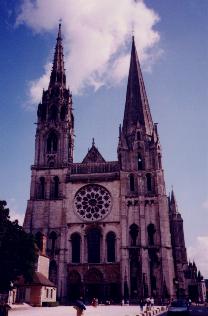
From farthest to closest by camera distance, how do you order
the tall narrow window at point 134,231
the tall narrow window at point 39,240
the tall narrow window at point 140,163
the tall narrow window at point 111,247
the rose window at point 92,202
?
the tall narrow window at point 140,163 < the rose window at point 92,202 < the tall narrow window at point 134,231 < the tall narrow window at point 111,247 < the tall narrow window at point 39,240

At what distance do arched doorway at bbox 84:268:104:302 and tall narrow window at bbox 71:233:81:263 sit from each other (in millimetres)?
2496

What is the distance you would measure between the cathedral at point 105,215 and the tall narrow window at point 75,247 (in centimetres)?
13

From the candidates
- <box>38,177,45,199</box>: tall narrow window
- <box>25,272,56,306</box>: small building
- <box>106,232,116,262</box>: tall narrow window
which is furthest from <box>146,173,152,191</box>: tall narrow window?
<box>25,272,56,306</box>: small building

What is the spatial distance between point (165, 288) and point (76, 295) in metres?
11.3

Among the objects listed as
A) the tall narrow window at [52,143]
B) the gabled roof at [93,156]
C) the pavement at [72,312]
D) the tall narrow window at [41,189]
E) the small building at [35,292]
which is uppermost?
the tall narrow window at [52,143]

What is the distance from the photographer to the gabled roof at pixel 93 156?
173 feet

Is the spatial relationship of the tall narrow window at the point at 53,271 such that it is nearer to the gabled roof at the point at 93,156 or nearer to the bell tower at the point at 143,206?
the bell tower at the point at 143,206

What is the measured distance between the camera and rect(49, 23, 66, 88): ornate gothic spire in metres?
60.7

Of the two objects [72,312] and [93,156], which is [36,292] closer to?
[72,312]

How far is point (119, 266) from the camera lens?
149ft

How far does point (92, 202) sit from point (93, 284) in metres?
10.8

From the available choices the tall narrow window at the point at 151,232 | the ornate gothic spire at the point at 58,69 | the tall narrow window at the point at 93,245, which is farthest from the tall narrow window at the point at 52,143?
the tall narrow window at the point at 151,232

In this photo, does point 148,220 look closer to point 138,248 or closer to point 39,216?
point 138,248

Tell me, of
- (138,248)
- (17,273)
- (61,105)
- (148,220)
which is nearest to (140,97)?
(61,105)
